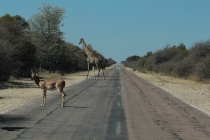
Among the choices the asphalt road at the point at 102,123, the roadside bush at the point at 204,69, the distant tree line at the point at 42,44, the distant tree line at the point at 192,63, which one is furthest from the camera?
the distant tree line at the point at 192,63

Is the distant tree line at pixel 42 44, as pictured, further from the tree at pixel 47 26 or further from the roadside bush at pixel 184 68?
the roadside bush at pixel 184 68

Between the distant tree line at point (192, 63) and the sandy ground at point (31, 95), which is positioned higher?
the distant tree line at point (192, 63)

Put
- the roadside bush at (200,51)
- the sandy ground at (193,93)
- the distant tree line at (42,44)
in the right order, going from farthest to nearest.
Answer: the roadside bush at (200,51) → the distant tree line at (42,44) → the sandy ground at (193,93)

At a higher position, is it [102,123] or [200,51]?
[200,51]

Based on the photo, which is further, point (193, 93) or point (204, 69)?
point (204, 69)

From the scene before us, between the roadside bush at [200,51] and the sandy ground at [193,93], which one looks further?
the roadside bush at [200,51]

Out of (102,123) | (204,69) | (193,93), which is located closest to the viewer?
(102,123)

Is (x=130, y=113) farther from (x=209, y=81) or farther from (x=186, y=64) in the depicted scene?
(x=186, y=64)

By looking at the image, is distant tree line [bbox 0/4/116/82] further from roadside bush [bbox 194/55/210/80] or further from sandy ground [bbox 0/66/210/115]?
roadside bush [bbox 194/55/210/80]

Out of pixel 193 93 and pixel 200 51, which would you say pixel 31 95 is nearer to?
pixel 193 93

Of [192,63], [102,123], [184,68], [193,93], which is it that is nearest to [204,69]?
[192,63]

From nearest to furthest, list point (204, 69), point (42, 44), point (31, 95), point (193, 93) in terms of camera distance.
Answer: point (31, 95) → point (193, 93) → point (204, 69) → point (42, 44)


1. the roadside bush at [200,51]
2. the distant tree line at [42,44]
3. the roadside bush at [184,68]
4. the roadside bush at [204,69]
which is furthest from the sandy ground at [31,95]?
the roadside bush at [184,68]

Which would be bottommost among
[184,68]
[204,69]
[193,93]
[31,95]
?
[193,93]
